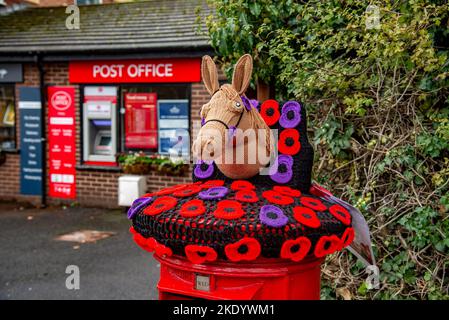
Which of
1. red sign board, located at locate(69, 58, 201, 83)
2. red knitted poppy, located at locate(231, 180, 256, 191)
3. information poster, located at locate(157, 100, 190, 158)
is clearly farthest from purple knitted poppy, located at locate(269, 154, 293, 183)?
information poster, located at locate(157, 100, 190, 158)

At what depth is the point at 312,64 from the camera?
389 centimetres

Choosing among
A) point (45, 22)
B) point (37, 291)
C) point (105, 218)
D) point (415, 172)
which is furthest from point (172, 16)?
point (415, 172)

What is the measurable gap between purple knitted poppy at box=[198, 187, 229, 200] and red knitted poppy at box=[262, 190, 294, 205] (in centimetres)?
19

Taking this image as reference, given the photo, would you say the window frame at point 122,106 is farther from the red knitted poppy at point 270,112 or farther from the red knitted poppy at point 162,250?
the red knitted poppy at point 162,250

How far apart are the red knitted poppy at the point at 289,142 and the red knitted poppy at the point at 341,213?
36 cm

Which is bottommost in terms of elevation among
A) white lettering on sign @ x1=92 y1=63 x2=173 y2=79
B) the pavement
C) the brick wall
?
the pavement

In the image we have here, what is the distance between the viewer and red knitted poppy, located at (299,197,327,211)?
7.64ft

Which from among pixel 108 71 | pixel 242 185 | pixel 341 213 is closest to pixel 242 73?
pixel 242 185

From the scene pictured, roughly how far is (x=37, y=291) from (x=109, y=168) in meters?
4.51

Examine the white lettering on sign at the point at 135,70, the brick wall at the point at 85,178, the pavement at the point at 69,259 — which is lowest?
the pavement at the point at 69,259

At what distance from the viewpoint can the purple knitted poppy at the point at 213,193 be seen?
2.29 m

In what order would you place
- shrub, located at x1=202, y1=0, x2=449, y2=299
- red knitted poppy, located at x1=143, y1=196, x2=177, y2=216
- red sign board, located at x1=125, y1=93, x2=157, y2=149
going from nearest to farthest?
red knitted poppy, located at x1=143, y1=196, x2=177, y2=216 < shrub, located at x1=202, y1=0, x2=449, y2=299 < red sign board, located at x1=125, y1=93, x2=157, y2=149

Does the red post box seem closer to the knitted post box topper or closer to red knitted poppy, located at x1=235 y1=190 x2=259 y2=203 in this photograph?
the knitted post box topper

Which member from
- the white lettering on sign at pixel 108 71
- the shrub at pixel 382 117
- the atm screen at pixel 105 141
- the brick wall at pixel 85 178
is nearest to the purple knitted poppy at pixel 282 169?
the shrub at pixel 382 117
